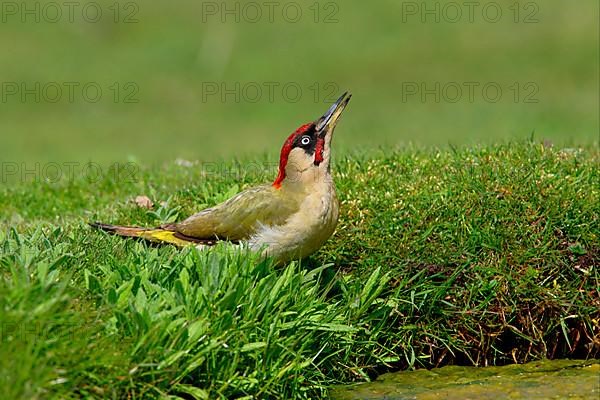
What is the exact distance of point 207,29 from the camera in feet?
84.8

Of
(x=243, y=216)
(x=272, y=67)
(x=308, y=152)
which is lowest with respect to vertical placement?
(x=243, y=216)

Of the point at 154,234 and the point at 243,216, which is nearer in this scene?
→ the point at 243,216

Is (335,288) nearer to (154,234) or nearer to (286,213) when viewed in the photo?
(286,213)

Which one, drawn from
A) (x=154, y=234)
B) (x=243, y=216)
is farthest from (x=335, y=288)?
(x=154, y=234)

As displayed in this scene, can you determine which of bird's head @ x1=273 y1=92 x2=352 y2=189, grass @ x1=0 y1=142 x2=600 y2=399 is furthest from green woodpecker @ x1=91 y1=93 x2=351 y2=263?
grass @ x1=0 y1=142 x2=600 y2=399

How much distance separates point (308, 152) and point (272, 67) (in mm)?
18554

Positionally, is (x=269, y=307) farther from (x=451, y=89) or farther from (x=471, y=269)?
(x=451, y=89)

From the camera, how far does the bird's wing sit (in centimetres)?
606

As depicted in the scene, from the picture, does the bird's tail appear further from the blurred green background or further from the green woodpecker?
the blurred green background

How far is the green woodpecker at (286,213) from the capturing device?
5.95 m

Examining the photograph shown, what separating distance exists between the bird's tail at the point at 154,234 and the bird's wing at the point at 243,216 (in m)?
0.04

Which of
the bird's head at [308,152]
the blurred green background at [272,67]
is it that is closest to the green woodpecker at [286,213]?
the bird's head at [308,152]

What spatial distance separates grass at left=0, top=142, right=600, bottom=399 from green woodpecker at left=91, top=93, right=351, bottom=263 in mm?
219

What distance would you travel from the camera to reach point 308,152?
20.3 ft
